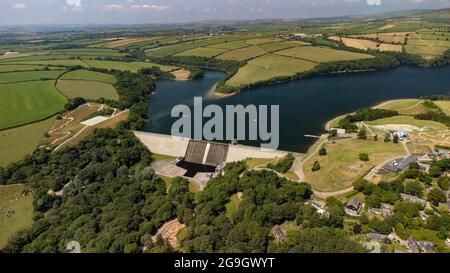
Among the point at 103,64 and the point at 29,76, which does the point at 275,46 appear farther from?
the point at 29,76

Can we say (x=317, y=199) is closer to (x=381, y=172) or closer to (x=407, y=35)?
(x=381, y=172)

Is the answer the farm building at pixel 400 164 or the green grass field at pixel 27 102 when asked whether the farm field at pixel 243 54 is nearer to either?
the green grass field at pixel 27 102

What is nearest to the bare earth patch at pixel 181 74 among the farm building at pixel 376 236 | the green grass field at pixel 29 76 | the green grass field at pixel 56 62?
the green grass field at pixel 56 62

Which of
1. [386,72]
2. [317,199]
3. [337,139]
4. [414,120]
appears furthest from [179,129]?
[386,72]

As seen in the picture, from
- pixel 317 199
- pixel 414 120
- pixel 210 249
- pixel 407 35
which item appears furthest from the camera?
pixel 407 35

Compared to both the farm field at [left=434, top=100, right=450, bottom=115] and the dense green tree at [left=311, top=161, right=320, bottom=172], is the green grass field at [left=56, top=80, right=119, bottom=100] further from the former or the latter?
the farm field at [left=434, top=100, right=450, bottom=115]

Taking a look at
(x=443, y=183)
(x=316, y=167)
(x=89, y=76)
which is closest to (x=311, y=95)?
(x=316, y=167)
